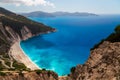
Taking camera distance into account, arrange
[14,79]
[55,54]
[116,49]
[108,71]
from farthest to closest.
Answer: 1. [55,54]
2. [14,79]
3. [116,49]
4. [108,71]

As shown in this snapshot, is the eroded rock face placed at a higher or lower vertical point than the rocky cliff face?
lower

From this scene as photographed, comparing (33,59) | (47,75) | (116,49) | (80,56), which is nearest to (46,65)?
(33,59)

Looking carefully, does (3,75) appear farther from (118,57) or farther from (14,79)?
(118,57)

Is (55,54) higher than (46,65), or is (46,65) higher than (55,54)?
(55,54)

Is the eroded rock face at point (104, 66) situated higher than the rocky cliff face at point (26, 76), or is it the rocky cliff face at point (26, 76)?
the rocky cliff face at point (26, 76)

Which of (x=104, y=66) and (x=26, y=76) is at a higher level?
(x=26, y=76)

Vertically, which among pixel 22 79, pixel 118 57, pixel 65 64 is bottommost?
pixel 118 57

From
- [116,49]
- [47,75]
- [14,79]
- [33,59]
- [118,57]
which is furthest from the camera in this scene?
[33,59]

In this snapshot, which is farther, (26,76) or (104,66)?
(26,76)

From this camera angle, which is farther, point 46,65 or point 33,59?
point 33,59

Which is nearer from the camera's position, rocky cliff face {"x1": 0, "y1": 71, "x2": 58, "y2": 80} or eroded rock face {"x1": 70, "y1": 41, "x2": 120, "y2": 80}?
eroded rock face {"x1": 70, "y1": 41, "x2": 120, "y2": 80}

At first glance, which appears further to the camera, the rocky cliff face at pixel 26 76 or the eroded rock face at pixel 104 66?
the rocky cliff face at pixel 26 76
